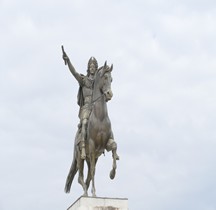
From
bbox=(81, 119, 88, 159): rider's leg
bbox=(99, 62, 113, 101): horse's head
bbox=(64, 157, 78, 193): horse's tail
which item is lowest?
bbox=(64, 157, 78, 193): horse's tail

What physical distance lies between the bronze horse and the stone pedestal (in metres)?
0.35

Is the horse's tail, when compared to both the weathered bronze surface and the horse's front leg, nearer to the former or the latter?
the weathered bronze surface

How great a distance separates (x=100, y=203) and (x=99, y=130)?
1985mm

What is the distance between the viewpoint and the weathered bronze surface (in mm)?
19719

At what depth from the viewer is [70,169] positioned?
20.9 m

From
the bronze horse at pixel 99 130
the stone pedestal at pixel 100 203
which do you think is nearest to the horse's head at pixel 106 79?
the bronze horse at pixel 99 130

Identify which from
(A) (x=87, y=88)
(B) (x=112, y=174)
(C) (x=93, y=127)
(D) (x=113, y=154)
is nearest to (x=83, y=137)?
(C) (x=93, y=127)

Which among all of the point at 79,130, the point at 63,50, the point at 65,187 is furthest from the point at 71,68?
the point at 65,187

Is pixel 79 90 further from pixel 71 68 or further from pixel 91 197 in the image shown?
pixel 91 197

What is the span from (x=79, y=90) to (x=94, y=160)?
223cm

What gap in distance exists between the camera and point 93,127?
19.8 meters

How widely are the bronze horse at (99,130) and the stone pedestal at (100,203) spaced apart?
35 centimetres

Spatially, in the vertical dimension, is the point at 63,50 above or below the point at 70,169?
above

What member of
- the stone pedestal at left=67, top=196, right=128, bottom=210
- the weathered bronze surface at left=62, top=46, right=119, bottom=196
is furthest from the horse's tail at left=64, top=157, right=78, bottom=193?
the stone pedestal at left=67, top=196, right=128, bottom=210
